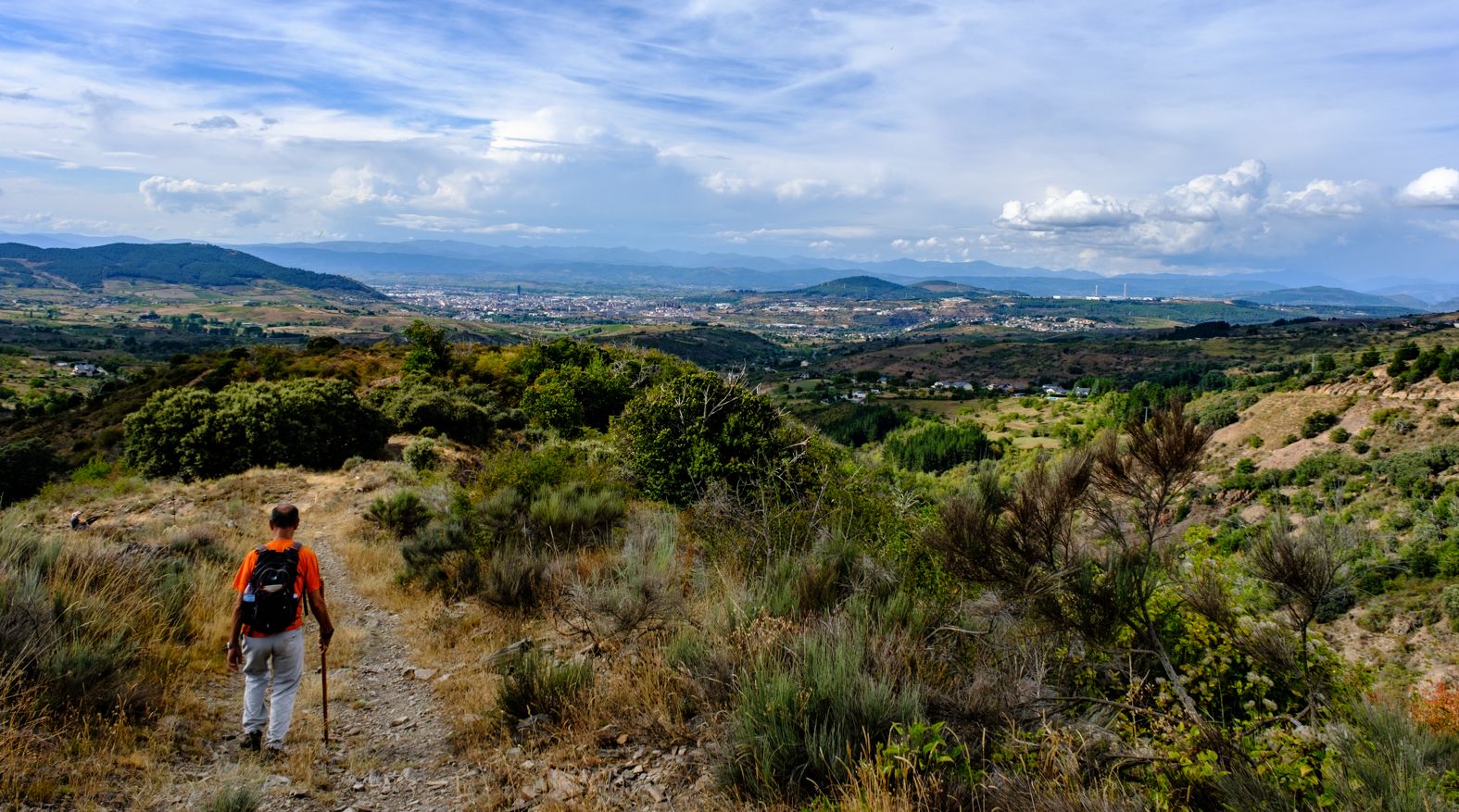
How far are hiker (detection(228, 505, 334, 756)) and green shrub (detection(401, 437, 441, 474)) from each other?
14991 mm

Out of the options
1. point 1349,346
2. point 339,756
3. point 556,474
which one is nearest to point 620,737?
point 339,756

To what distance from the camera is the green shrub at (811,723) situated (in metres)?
3.39

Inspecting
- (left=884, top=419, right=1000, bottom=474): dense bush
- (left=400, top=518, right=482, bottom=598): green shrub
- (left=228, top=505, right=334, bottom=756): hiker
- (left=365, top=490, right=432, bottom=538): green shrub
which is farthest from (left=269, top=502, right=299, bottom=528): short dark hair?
(left=884, top=419, right=1000, bottom=474): dense bush

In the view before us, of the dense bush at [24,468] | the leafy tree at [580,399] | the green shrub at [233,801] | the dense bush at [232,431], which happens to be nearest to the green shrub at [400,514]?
the dense bush at [232,431]

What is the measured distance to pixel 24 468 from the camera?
70.0 feet

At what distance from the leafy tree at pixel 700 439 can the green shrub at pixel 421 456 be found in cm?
919

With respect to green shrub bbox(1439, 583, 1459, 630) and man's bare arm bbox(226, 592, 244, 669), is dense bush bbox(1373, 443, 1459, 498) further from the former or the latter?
man's bare arm bbox(226, 592, 244, 669)

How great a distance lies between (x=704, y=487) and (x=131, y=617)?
304 inches

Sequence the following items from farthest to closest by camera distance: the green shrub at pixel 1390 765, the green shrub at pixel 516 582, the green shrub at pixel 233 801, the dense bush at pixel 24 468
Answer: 1. the dense bush at pixel 24 468
2. the green shrub at pixel 516 582
3. the green shrub at pixel 233 801
4. the green shrub at pixel 1390 765

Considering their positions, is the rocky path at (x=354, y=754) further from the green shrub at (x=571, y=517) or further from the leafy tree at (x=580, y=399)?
the leafy tree at (x=580, y=399)

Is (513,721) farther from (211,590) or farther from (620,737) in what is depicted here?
(211,590)

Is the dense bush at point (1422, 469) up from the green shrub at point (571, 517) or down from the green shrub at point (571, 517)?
down

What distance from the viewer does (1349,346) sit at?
93312 mm

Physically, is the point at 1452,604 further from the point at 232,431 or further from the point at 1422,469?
the point at 232,431
